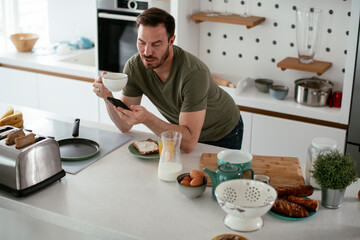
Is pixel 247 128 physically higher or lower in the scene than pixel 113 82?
lower

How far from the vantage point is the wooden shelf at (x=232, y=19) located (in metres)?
3.66

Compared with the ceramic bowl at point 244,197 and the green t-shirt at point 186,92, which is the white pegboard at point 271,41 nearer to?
the green t-shirt at point 186,92

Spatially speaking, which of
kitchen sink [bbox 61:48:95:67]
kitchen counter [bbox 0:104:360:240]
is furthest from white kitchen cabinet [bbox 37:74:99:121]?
kitchen counter [bbox 0:104:360:240]

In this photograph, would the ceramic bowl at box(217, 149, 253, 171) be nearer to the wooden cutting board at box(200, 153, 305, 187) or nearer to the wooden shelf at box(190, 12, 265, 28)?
the wooden cutting board at box(200, 153, 305, 187)

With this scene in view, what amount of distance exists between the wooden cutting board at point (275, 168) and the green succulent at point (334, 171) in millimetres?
221

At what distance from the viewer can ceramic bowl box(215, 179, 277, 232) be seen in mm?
1817

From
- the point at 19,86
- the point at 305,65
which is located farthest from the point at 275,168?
the point at 19,86

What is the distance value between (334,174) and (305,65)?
182 centimetres

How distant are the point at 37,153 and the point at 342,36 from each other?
2425mm

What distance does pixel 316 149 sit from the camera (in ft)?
6.77

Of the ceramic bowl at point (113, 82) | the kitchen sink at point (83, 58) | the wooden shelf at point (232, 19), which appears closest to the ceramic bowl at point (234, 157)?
the ceramic bowl at point (113, 82)

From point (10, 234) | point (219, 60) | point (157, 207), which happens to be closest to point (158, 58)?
point (157, 207)

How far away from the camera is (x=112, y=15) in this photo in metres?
4.05

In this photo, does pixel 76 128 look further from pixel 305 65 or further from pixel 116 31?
pixel 305 65
